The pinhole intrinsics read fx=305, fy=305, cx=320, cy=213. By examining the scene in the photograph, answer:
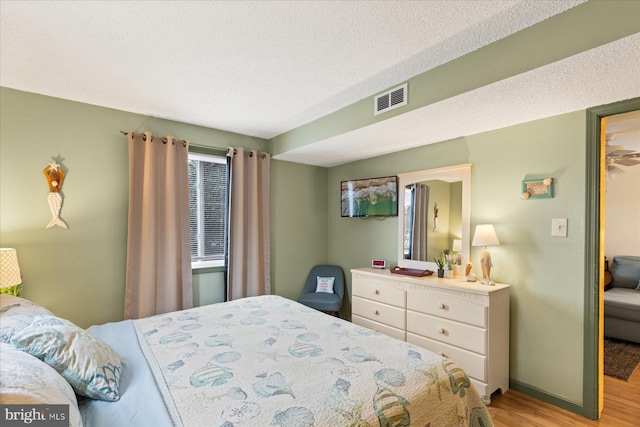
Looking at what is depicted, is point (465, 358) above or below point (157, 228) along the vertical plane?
below

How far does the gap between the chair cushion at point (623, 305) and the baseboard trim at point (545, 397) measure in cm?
191

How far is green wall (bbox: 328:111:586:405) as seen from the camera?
2.25 m

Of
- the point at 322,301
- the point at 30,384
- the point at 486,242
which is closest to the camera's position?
the point at 30,384

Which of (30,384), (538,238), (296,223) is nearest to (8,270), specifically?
(30,384)

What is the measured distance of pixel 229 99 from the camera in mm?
2627

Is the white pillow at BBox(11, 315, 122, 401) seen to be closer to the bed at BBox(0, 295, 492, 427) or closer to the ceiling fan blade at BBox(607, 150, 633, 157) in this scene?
the bed at BBox(0, 295, 492, 427)

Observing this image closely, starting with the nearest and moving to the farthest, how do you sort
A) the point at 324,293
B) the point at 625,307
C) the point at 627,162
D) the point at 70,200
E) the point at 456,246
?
the point at 70,200
the point at 456,246
the point at 625,307
the point at 324,293
the point at 627,162

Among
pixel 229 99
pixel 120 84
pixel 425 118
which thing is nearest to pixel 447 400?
pixel 425 118

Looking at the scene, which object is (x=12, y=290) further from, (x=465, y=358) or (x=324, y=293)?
(x=465, y=358)

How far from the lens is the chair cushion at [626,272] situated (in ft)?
13.0

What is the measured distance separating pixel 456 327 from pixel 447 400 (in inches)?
47.0

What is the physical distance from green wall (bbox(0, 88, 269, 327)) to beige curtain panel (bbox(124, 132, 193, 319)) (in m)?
0.11

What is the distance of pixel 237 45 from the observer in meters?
1.84

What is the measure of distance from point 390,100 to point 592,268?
1.89m
